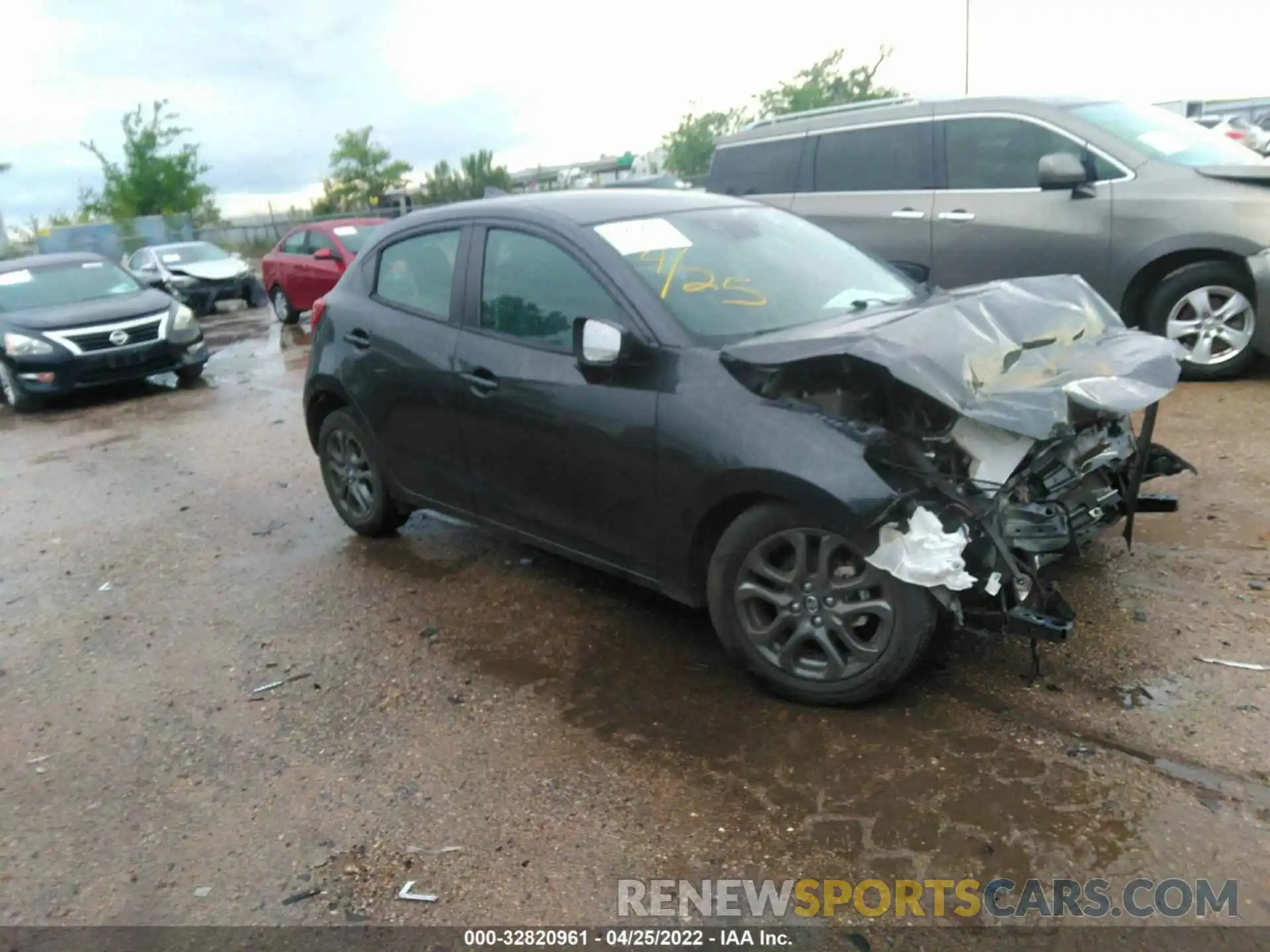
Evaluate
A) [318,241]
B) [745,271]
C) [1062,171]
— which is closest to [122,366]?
[318,241]

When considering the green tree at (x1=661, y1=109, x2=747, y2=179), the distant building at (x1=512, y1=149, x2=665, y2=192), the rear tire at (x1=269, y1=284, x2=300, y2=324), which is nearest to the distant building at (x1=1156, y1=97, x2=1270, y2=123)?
the distant building at (x1=512, y1=149, x2=665, y2=192)

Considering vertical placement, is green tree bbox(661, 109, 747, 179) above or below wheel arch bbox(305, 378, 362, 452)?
above

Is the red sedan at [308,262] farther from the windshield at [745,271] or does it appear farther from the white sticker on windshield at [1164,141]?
the windshield at [745,271]

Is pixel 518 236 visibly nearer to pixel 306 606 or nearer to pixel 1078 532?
pixel 306 606

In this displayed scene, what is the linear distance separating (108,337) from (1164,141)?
9858 mm

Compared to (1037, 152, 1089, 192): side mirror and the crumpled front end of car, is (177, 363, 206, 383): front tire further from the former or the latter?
the crumpled front end of car

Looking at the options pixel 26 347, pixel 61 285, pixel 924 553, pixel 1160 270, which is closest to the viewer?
pixel 924 553

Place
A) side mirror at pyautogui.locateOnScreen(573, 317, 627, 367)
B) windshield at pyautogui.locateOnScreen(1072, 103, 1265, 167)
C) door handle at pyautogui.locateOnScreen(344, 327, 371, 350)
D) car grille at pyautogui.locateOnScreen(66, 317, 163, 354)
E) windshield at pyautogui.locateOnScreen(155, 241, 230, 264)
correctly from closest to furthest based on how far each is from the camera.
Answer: side mirror at pyautogui.locateOnScreen(573, 317, 627, 367) → door handle at pyautogui.locateOnScreen(344, 327, 371, 350) → windshield at pyautogui.locateOnScreen(1072, 103, 1265, 167) → car grille at pyautogui.locateOnScreen(66, 317, 163, 354) → windshield at pyautogui.locateOnScreen(155, 241, 230, 264)

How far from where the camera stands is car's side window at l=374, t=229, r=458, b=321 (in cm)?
477

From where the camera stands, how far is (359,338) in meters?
5.20

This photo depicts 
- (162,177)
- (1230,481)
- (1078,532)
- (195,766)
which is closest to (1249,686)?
(1078,532)

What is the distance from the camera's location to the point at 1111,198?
7.10m

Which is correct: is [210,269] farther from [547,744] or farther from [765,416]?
[765,416]

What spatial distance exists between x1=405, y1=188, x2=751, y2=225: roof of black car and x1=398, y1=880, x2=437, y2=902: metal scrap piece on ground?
2605mm
